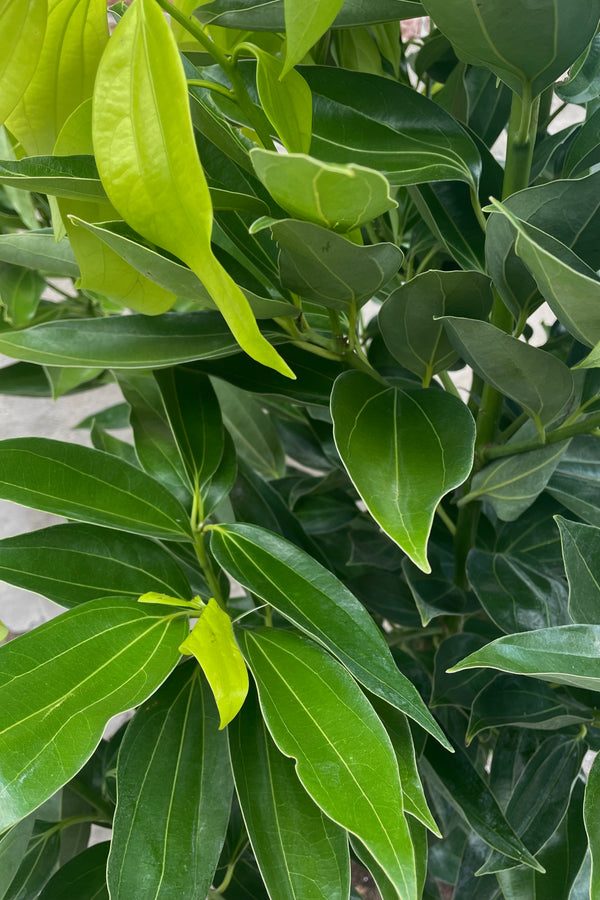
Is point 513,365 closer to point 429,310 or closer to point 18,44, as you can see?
point 429,310

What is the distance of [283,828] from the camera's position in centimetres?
35

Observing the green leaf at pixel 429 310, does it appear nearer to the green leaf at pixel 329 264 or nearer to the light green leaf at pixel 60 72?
the green leaf at pixel 329 264

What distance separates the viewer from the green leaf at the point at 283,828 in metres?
0.34

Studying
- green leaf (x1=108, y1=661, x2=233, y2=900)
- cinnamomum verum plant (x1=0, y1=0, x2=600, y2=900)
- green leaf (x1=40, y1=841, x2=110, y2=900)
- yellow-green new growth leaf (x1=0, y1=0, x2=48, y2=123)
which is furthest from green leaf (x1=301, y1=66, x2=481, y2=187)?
green leaf (x1=40, y1=841, x2=110, y2=900)

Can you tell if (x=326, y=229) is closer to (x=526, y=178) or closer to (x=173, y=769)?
(x=526, y=178)

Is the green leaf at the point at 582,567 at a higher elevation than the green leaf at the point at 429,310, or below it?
below

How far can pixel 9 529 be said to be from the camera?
5.77ft

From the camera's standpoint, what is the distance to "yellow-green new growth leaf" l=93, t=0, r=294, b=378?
0.23 meters

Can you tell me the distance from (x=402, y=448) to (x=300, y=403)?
0.10 meters

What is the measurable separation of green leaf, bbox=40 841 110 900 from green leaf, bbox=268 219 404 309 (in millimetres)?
376

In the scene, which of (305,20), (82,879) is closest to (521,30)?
(305,20)

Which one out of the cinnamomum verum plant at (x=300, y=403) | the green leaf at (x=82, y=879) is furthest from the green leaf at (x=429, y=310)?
the green leaf at (x=82, y=879)

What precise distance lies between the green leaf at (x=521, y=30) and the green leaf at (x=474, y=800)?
347mm

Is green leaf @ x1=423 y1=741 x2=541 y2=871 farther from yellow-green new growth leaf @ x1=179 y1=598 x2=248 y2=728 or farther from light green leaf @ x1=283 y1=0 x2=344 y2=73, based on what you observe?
light green leaf @ x1=283 y1=0 x2=344 y2=73
